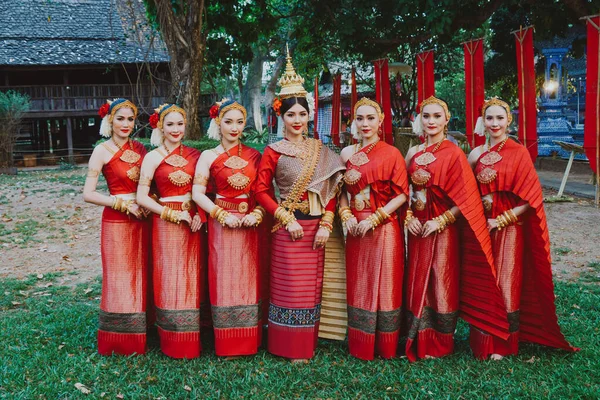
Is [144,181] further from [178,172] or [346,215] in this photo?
[346,215]

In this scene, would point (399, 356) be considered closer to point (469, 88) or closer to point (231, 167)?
point (231, 167)

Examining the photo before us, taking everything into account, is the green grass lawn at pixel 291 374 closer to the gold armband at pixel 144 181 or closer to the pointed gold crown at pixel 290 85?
the gold armband at pixel 144 181

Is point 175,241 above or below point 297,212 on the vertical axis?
below

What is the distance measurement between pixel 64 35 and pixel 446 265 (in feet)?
68.4

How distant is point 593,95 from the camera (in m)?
7.09

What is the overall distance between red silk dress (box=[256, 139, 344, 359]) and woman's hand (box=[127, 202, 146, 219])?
811mm

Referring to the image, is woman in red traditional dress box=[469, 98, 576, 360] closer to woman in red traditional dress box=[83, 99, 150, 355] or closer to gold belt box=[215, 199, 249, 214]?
gold belt box=[215, 199, 249, 214]

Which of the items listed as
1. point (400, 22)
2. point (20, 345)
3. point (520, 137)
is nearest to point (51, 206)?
point (20, 345)

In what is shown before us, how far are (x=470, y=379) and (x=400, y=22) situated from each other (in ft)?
26.0

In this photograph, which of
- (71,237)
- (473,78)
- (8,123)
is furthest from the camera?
(8,123)

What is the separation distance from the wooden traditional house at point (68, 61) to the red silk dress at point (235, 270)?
1576cm

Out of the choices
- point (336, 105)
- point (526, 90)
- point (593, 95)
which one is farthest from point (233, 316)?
point (336, 105)

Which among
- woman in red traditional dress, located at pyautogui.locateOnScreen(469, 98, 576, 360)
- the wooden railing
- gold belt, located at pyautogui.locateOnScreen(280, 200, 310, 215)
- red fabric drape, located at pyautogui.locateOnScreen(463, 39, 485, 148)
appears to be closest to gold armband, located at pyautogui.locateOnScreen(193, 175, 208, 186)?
gold belt, located at pyautogui.locateOnScreen(280, 200, 310, 215)

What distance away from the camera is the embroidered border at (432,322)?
361 centimetres
